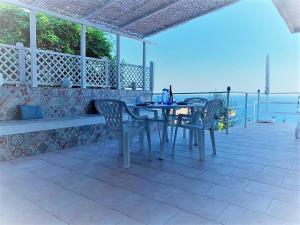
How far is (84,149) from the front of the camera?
154 inches

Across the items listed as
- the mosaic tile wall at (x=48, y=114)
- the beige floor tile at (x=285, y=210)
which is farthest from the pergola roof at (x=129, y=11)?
the beige floor tile at (x=285, y=210)

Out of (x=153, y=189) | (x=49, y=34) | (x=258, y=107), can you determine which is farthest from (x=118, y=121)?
(x=49, y=34)

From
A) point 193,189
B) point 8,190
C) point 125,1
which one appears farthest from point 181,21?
point 8,190

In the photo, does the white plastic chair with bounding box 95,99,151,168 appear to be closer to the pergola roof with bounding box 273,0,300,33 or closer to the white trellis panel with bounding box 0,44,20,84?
the white trellis panel with bounding box 0,44,20,84

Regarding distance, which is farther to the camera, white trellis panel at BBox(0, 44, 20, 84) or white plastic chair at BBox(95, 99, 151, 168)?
white trellis panel at BBox(0, 44, 20, 84)

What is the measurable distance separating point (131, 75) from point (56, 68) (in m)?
2.25

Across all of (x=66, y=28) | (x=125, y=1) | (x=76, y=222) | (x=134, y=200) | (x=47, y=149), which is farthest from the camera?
(x=66, y=28)

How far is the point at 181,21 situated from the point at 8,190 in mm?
4995

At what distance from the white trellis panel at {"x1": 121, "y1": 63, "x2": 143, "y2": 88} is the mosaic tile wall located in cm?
133

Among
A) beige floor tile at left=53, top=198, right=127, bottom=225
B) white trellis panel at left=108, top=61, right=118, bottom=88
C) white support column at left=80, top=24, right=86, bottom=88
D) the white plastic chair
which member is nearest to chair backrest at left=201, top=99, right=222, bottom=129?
the white plastic chair

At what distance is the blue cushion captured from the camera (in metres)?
3.98

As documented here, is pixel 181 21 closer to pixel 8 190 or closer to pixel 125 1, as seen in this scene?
pixel 125 1

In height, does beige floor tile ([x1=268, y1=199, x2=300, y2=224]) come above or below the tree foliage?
Answer: below

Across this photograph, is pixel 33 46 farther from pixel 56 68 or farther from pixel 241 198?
pixel 241 198
